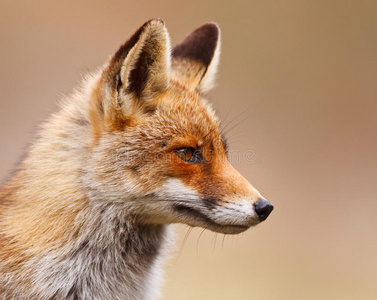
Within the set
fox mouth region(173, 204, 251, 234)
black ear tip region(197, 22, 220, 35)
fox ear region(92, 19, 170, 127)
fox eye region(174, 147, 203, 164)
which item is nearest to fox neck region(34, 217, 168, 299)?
fox mouth region(173, 204, 251, 234)

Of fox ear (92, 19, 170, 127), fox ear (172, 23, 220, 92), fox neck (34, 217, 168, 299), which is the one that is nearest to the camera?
fox ear (92, 19, 170, 127)

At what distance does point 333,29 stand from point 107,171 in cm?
1079

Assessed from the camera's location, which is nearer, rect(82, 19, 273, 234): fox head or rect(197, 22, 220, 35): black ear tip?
rect(82, 19, 273, 234): fox head

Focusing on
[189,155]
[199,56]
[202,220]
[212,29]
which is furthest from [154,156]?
[212,29]

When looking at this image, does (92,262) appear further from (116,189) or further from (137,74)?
(137,74)

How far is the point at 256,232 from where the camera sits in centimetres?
1145

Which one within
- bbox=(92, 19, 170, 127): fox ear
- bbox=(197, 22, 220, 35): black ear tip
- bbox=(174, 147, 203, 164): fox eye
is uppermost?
bbox=(197, 22, 220, 35): black ear tip

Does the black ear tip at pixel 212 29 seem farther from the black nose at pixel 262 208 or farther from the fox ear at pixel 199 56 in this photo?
the black nose at pixel 262 208

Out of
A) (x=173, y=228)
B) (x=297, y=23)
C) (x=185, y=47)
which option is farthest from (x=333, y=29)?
(x=173, y=228)

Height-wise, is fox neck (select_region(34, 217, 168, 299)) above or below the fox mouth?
below

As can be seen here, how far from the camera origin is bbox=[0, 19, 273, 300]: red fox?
15.0 feet

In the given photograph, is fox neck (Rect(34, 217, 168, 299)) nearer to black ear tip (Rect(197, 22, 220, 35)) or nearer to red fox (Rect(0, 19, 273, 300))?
red fox (Rect(0, 19, 273, 300))

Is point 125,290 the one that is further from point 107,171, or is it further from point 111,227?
point 107,171

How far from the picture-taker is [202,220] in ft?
15.5
